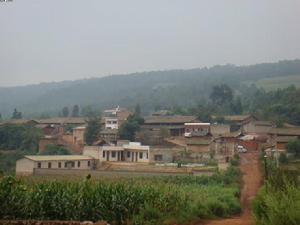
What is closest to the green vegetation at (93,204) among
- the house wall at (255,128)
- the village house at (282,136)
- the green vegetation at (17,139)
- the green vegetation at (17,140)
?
the village house at (282,136)

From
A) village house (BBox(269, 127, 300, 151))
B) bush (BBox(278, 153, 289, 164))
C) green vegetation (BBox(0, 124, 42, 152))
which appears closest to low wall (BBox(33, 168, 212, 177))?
bush (BBox(278, 153, 289, 164))

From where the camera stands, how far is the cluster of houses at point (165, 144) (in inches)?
1655

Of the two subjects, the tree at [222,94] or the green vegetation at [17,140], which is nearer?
the green vegetation at [17,140]

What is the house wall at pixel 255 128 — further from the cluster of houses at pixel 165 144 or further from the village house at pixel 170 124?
the village house at pixel 170 124

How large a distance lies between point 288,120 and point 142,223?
145 ft

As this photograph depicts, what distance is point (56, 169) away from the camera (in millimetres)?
37906

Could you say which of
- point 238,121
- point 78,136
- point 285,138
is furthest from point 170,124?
point 285,138

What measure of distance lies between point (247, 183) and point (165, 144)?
1847 centimetres

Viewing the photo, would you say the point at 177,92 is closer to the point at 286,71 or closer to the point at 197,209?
Result: the point at 286,71

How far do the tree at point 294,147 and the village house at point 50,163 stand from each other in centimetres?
1696

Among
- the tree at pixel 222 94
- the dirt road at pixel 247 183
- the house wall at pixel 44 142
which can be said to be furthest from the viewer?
the tree at pixel 222 94

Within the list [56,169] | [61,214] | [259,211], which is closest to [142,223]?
[61,214]

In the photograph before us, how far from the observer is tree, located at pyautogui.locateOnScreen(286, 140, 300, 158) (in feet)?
130

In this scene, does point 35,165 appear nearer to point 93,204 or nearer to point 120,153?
point 120,153
